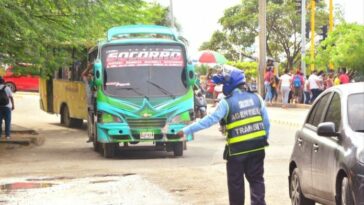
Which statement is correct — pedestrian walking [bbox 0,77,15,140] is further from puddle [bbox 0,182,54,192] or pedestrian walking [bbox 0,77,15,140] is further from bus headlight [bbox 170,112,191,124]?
puddle [bbox 0,182,54,192]

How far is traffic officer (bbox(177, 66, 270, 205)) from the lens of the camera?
8539mm

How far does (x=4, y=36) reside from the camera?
62.2 ft

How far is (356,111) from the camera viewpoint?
8250 mm

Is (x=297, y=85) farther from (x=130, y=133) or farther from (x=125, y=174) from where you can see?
(x=125, y=174)

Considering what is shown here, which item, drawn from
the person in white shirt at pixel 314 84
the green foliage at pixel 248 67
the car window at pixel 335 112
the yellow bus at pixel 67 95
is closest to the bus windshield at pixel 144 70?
the yellow bus at pixel 67 95

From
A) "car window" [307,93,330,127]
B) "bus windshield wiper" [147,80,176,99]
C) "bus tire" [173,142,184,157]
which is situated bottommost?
"bus tire" [173,142,184,157]

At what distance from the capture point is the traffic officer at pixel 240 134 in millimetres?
8539

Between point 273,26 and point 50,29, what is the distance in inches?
1830

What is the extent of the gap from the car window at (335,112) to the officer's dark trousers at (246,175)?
811 mm

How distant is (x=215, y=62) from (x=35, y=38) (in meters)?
29.6

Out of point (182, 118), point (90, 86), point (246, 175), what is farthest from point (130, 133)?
point (246, 175)

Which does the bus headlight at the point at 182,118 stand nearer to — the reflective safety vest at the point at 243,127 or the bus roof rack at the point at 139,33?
the bus roof rack at the point at 139,33

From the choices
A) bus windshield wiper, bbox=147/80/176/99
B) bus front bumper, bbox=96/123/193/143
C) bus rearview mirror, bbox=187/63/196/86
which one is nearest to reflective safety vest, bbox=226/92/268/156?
bus front bumper, bbox=96/123/193/143

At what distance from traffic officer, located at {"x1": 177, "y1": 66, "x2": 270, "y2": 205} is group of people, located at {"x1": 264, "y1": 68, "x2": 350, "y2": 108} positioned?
25.1 meters
